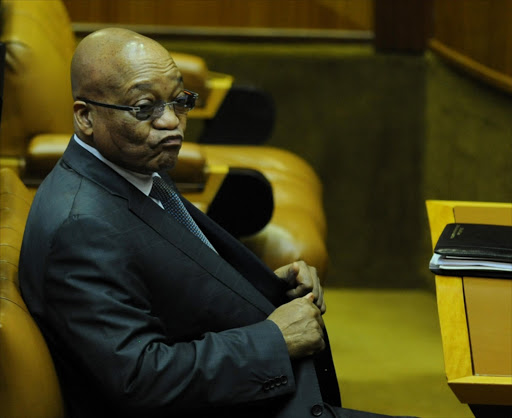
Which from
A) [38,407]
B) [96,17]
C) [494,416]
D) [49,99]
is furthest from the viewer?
[96,17]

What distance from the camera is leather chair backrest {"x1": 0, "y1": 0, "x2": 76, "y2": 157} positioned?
7.39ft

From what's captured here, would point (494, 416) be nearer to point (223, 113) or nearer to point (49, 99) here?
point (49, 99)

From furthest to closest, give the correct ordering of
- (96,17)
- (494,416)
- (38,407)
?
(96,17) < (494,416) < (38,407)

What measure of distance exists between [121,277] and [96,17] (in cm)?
251

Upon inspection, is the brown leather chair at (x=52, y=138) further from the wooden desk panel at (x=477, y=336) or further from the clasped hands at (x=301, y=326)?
the clasped hands at (x=301, y=326)

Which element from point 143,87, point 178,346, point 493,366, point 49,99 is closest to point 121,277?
point 178,346

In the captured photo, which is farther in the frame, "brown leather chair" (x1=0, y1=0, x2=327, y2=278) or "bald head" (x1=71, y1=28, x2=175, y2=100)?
"brown leather chair" (x1=0, y1=0, x2=327, y2=278)

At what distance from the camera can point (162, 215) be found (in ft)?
4.41

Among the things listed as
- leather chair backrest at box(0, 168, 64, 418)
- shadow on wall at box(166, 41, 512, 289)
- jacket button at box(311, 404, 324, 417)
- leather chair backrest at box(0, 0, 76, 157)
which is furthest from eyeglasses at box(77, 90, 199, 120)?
shadow on wall at box(166, 41, 512, 289)

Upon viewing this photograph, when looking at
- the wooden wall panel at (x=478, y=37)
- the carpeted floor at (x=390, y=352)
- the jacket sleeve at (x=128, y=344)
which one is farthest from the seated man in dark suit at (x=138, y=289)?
the wooden wall panel at (x=478, y=37)

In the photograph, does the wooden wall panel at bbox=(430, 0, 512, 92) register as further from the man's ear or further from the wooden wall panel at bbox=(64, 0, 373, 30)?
the man's ear

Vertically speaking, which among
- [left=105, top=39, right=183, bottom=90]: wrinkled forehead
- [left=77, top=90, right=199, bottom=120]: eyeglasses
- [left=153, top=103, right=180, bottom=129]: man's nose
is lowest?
[left=153, top=103, right=180, bottom=129]: man's nose

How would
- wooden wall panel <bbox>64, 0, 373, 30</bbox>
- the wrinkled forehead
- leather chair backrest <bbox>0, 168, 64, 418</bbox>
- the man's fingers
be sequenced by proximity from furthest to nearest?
wooden wall panel <bbox>64, 0, 373, 30</bbox> < the man's fingers < the wrinkled forehead < leather chair backrest <bbox>0, 168, 64, 418</bbox>

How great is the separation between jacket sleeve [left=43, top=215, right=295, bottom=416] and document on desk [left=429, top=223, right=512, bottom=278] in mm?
352
